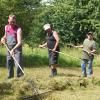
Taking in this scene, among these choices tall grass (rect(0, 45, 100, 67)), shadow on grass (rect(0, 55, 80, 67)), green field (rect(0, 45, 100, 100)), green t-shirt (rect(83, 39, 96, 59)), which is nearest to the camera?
green field (rect(0, 45, 100, 100))

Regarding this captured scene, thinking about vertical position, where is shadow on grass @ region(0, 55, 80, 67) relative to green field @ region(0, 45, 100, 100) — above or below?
below

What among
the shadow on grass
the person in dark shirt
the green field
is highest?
the person in dark shirt

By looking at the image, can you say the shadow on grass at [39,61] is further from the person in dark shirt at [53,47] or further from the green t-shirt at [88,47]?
the person in dark shirt at [53,47]

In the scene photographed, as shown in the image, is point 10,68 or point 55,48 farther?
point 55,48

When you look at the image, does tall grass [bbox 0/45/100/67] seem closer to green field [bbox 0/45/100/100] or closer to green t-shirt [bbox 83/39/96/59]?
green t-shirt [bbox 83/39/96/59]

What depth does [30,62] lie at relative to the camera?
888 inches

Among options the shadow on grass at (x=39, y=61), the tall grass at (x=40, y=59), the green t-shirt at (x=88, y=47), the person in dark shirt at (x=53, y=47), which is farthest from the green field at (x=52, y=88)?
the shadow on grass at (x=39, y=61)

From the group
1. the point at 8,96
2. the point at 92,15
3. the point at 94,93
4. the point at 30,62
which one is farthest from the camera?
the point at 92,15

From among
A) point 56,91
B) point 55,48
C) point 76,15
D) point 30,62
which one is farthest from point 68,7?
point 56,91

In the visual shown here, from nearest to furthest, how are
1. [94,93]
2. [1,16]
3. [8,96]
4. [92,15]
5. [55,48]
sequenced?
[8,96] → [94,93] → [55,48] → [1,16] → [92,15]

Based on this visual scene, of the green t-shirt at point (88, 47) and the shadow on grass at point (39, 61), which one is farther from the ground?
the green t-shirt at point (88, 47)

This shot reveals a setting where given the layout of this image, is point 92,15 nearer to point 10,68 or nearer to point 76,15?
point 76,15

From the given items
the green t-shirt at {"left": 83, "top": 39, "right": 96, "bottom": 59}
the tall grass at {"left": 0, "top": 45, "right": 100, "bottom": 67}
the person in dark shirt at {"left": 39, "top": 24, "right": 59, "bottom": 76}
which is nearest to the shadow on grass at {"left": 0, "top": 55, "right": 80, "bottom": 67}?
the tall grass at {"left": 0, "top": 45, "right": 100, "bottom": 67}

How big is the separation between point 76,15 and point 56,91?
20955 millimetres
